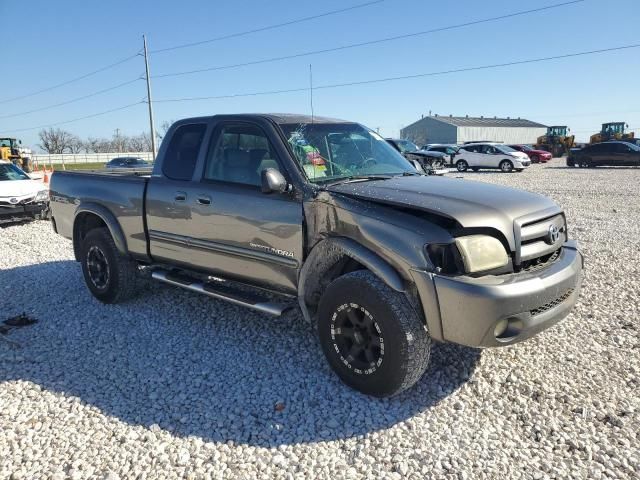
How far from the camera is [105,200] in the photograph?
5.30m

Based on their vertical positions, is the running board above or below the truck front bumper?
below

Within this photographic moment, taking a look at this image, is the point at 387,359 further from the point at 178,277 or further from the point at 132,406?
the point at 178,277

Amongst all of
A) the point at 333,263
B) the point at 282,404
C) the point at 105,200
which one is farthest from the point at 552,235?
the point at 105,200

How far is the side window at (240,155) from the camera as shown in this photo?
4129 mm

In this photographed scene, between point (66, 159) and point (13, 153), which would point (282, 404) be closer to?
point (13, 153)

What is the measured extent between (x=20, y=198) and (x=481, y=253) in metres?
11.2

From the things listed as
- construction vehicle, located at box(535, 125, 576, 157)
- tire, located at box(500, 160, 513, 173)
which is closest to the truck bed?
tire, located at box(500, 160, 513, 173)

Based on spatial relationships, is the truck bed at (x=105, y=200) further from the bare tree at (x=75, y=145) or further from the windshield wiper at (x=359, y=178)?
the bare tree at (x=75, y=145)

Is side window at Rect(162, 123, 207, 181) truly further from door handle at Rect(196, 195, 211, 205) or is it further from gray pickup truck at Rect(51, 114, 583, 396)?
door handle at Rect(196, 195, 211, 205)

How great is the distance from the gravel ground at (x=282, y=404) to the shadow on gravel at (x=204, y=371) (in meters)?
0.01

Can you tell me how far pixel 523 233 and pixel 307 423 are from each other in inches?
73.3

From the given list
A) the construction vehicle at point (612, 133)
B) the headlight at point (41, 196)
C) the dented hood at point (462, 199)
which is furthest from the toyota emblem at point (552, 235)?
the construction vehicle at point (612, 133)

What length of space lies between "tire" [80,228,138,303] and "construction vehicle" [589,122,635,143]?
44.8 metres

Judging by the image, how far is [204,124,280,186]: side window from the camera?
4129mm
